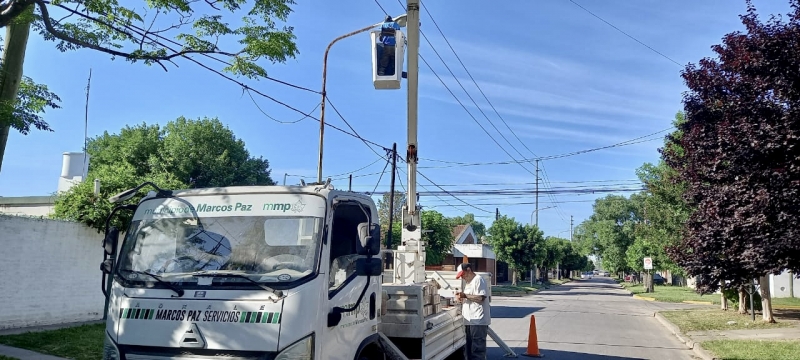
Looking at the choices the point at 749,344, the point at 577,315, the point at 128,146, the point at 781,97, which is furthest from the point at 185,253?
the point at 128,146

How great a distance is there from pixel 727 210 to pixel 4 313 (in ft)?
47.9

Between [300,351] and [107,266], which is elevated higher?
[107,266]

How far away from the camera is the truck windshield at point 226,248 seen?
512 centimetres

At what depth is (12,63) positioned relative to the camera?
8.62 metres

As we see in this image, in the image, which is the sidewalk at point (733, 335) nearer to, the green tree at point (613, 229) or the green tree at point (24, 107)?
the green tree at point (24, 107)

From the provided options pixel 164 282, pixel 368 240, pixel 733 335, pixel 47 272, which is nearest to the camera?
pixel 164 282

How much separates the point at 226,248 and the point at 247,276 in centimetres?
43

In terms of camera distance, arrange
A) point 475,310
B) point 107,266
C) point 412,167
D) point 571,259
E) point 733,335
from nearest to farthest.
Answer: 1. point 107,266
2. point 475,310
3. point 412,167
4. point 733,335
5. point 571,259

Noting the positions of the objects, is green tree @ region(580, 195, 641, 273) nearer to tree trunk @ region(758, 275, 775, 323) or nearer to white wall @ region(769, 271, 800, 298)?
white wall @ region(769, 271, 800, 298)

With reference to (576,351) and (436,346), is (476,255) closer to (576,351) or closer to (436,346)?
(576,351)

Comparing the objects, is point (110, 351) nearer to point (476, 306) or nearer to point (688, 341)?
point (476, 306)

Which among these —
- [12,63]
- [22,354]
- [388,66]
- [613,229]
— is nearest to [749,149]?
[388,66]

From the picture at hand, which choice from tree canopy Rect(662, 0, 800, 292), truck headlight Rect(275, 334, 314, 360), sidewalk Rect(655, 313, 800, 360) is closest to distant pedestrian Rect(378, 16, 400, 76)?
truck headlight Rect(275, 334, 314, 360)

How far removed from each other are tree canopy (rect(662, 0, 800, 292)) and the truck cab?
27.3 feet
